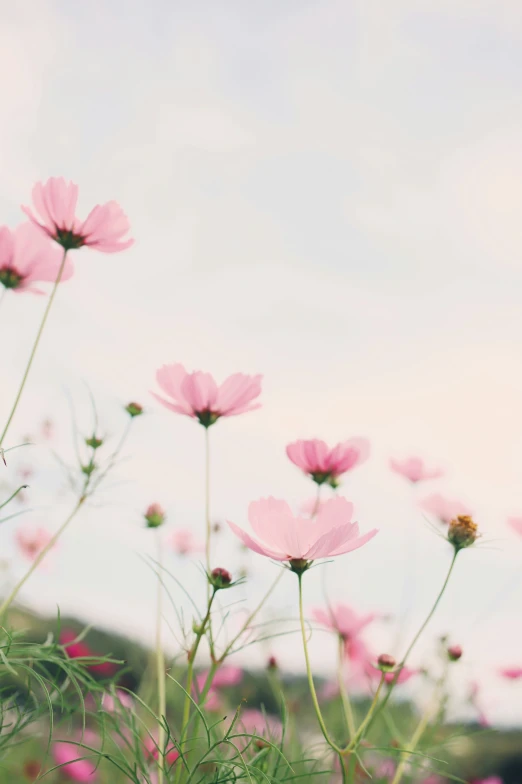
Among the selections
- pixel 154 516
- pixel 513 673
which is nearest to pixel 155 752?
pixel 154 516

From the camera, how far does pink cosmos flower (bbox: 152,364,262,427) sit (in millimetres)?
846

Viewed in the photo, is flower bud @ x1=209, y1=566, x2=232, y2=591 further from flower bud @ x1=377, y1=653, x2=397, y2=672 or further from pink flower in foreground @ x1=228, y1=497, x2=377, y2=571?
flower bud @ x1=377, y1=653, x2=397, y2=672

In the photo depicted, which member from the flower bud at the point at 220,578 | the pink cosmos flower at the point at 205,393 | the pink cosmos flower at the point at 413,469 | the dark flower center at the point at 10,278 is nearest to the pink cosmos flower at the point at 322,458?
the pink cosmos flower at the point at 205,393

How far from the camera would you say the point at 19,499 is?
135 centimetres

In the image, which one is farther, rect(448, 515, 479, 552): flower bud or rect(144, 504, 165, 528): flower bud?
rect(144, 504, 165, 528): flower bud

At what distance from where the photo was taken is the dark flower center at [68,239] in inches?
34.0

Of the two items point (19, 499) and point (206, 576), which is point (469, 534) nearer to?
point (206, 576)

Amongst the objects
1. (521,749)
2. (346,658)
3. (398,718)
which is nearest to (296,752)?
(346,658)

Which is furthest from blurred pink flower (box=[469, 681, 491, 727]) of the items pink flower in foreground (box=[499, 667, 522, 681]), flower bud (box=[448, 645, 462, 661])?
flower bud (box=[448, 645, 462, 661])

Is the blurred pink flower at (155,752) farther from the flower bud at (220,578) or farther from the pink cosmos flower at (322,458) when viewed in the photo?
the pink cosmos flower at (322,458)

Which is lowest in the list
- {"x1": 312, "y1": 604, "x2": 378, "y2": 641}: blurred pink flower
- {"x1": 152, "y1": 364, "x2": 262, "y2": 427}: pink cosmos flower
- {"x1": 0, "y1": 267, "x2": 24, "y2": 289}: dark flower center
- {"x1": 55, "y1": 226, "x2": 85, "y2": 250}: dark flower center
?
{"x1": 312, "y1": 604, "x2": 378, "y2": 641}: blurred pink flower

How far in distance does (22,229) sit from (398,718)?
5.59 feet

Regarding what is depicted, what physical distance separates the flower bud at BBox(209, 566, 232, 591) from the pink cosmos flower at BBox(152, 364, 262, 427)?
0.72ft

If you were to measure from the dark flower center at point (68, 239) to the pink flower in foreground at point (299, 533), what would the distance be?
417 mm
